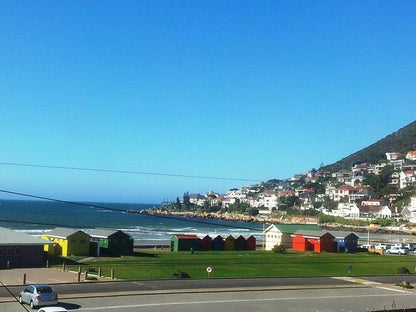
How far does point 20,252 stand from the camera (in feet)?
143

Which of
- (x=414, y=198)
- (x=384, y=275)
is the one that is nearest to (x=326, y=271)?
(x=384, y=275)

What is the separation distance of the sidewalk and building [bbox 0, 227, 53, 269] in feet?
5.17

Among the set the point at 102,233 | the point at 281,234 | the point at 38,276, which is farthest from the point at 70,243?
the point at 281,234

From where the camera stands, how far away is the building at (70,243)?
175ft

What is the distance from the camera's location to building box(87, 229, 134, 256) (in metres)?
55.9

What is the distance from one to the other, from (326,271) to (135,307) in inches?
982

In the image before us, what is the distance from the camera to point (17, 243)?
43188 millimetres

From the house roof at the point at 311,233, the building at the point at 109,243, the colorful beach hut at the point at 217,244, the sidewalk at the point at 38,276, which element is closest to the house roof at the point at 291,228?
the house roof at the point at 311,233

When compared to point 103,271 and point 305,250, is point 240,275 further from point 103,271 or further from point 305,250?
point 305,250

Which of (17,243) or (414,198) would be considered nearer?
(17,243)

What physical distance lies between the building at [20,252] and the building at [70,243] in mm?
8098

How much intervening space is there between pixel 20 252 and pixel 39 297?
1897 cm

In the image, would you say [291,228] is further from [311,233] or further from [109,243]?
[109,243]

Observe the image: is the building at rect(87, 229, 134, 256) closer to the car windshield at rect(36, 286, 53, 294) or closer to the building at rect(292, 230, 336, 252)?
the building at rect(292, 230, 336, 252)
